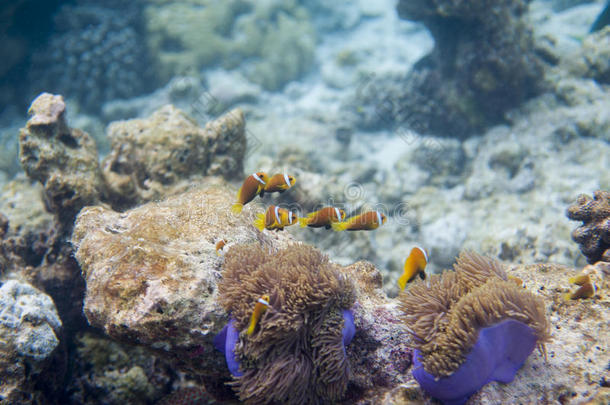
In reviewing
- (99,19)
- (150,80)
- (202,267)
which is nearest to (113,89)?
(150,80)

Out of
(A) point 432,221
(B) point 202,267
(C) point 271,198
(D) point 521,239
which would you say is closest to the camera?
(B) point 202,267

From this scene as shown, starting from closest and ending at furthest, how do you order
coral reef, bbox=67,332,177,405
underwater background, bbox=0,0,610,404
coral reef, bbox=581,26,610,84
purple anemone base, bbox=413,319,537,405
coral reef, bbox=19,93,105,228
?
purple anemone base, bbox=413,319,537,405, underwater background, bbox=0,0,610,404, coral reef, bbox=67,332,177,405, coral reef, bbox=19,93,105,228, coral reef, bbox=581,26,610,84

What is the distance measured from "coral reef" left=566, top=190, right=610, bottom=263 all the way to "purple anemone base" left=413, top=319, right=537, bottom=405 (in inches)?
71.6

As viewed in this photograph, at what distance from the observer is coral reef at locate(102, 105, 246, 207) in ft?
13.8

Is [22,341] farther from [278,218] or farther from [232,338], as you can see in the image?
[278,218]

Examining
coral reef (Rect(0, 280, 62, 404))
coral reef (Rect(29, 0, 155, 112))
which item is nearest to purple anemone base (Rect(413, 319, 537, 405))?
coral reef (Rect(0, 280, 62, 404))

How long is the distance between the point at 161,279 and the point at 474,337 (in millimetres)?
2149

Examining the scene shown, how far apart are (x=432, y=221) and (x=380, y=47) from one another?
387 inches

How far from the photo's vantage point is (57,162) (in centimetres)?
384

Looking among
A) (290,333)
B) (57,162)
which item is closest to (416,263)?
(290,333)

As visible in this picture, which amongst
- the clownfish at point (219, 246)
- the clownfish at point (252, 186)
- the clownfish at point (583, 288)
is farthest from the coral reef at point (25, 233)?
the clownfish at point (583, 288)

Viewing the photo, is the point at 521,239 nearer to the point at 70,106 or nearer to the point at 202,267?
the point at 202,267

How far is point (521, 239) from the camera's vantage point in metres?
5.17

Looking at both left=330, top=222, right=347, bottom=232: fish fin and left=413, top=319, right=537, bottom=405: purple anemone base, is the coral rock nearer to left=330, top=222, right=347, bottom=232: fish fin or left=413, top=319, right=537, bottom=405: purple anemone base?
left=330, top=222, right=347, bottom=232: fish fin
